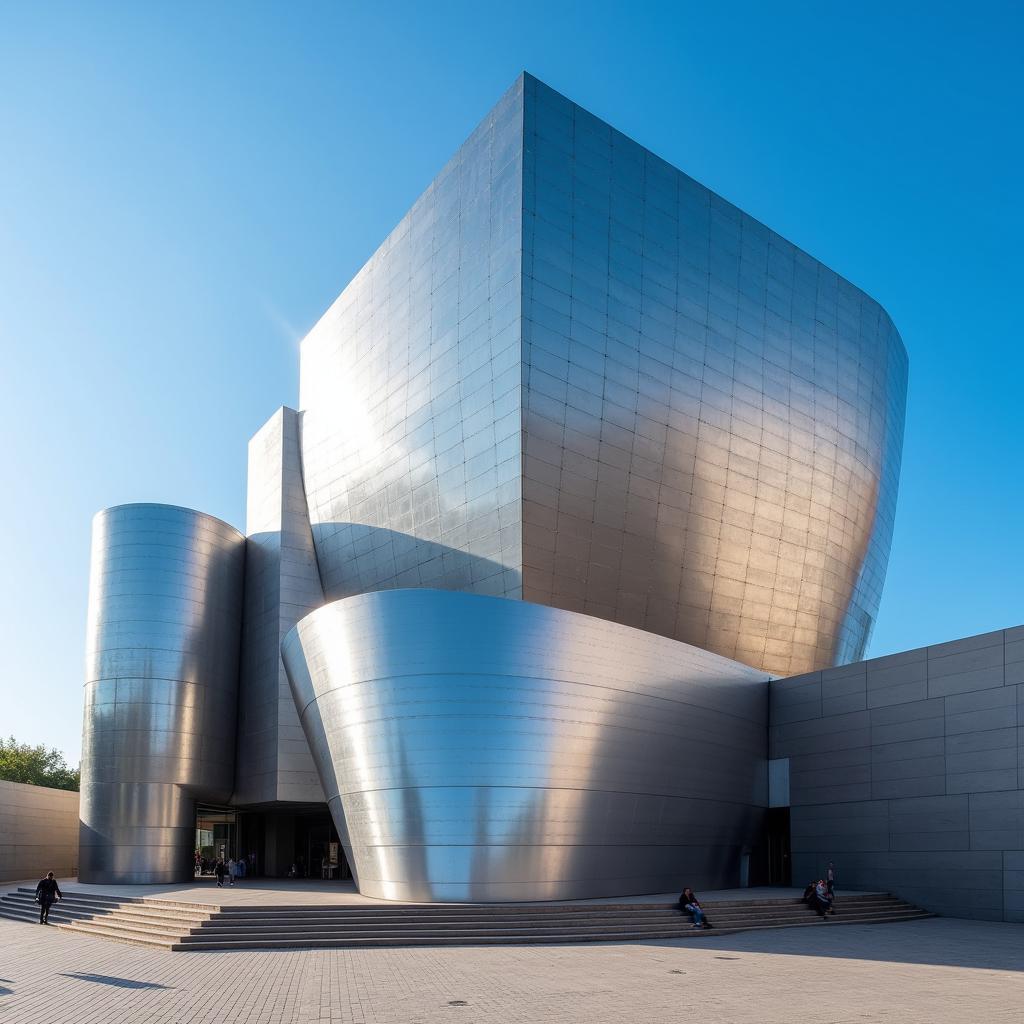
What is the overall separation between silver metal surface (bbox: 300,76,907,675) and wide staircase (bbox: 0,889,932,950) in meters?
9.26

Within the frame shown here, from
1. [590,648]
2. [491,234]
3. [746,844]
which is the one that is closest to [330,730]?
[590,648]

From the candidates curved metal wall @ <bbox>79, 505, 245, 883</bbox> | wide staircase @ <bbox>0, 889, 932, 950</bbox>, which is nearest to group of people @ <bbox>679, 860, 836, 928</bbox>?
wide staircase @ <bbox>0, 889, 932, 950</bbox>

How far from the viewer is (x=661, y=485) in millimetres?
29656

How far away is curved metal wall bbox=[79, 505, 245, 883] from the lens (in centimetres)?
3431

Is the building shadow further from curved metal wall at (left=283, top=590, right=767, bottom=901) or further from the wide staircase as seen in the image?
curved metal wall at (left=283, top=590, right=767, bottom=901)

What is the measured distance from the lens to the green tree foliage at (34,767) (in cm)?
7394

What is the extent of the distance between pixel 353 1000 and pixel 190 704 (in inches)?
1002

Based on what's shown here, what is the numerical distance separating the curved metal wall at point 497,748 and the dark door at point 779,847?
4.70 metres

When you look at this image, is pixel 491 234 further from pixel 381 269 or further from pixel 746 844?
pixel 746 844

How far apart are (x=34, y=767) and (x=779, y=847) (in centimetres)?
6522

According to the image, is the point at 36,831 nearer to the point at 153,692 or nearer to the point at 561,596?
the point at 153,692

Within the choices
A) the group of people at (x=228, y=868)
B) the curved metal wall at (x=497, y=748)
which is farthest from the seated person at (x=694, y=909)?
the group of people at (x=228, y=868)

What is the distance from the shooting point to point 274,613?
36.3m

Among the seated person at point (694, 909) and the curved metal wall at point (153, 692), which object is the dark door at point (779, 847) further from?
the curved metal wall at point (153, 692)
